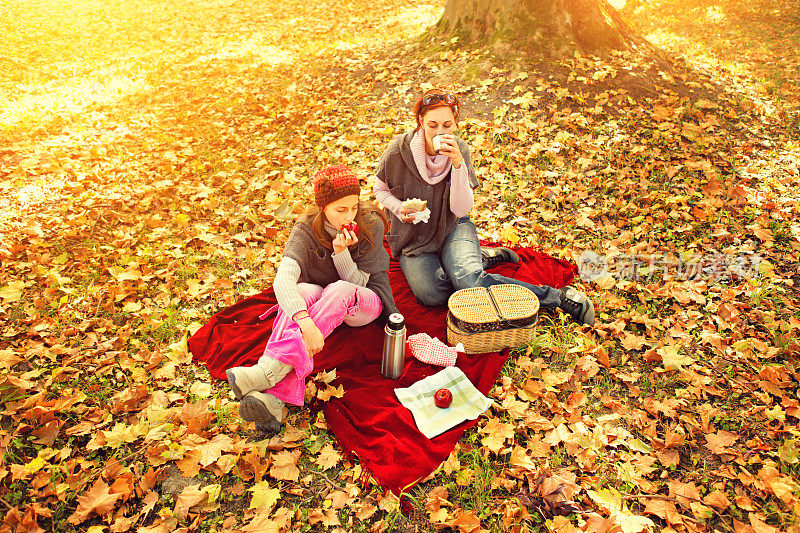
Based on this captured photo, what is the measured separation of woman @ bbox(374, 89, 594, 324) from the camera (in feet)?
13.3

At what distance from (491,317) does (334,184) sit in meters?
1.68

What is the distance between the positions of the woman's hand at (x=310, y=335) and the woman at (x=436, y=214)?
1444 millimetres

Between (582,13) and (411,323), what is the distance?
7168 millimetres

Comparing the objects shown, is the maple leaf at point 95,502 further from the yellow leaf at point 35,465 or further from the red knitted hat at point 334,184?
the red knitted hat at point 334,184

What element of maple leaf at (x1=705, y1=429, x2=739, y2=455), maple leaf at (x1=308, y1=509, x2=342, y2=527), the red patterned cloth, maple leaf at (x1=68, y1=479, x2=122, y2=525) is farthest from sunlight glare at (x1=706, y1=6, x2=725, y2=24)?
maple leaf at (x1=68, y1=479, x2=122, y2=525)

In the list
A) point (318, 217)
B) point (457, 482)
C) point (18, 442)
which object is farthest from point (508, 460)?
point (18, 442)

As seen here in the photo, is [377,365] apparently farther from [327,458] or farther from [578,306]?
[578,306]

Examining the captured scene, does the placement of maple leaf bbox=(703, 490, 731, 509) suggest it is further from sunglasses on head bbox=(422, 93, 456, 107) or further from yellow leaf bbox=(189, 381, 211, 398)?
yellow leaf bbox=(189, 381, 211, 398)

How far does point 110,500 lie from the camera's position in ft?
9.57

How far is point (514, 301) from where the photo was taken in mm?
3996

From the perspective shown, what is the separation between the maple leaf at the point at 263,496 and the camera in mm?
2971

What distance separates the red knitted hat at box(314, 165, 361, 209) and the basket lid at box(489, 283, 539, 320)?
1.58 metres

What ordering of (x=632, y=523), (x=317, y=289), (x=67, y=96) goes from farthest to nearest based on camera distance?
(x=67, y=96) → (x=317, y=289) → (x=632, y=523)

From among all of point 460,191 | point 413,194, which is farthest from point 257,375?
point 460,191
